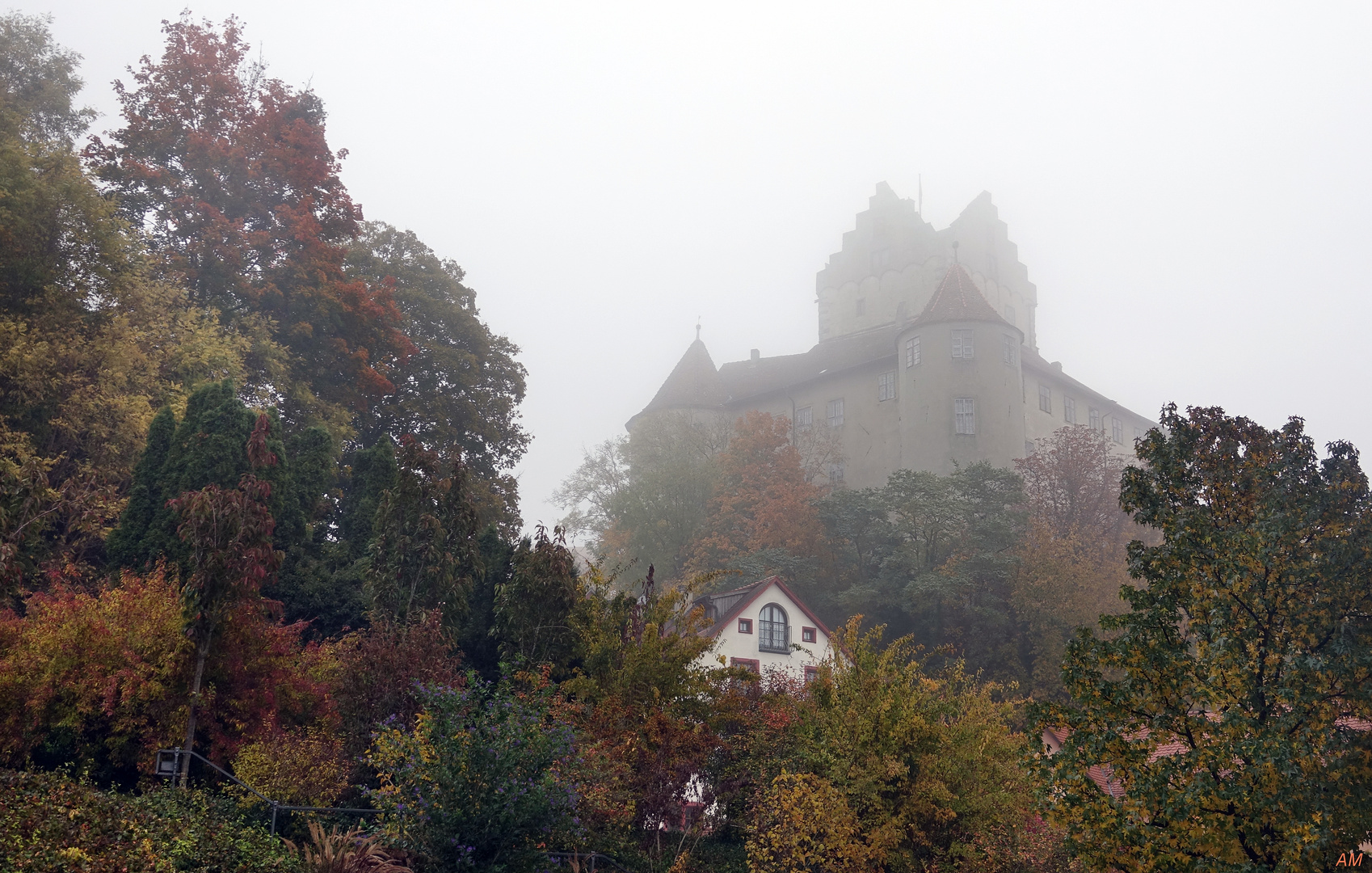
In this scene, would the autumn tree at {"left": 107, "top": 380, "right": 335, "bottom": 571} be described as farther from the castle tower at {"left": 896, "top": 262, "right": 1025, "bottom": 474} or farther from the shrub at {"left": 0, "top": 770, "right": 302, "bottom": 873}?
the castle tower at {"left": 896, "top": 262, "right": 1025, "bottom": 474}

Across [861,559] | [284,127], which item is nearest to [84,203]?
[284,127]

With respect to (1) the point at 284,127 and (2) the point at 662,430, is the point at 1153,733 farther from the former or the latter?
(2) the point at 662,430

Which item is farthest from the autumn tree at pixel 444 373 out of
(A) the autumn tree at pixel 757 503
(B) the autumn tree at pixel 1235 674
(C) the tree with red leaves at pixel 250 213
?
(B) the autumn tree at pixel 1235 674

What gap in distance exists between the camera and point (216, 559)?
16234 millimetres

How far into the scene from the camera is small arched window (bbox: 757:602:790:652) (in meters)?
35.8

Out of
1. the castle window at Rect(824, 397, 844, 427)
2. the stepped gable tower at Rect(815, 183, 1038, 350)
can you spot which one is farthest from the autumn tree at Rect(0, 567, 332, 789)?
the stepped gable tower at Rect(815, 183, 1038, 350)

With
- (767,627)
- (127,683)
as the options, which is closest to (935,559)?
(767,627)

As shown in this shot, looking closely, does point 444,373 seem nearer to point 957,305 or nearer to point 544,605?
point 544,605

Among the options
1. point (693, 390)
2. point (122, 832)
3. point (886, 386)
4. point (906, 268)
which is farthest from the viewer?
point (906, 268)

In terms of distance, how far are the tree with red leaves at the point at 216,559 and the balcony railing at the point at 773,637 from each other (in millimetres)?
20933

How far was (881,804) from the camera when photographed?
17.6 metres

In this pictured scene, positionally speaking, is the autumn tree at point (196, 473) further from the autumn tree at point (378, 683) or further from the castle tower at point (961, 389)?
the castle tower at point (961, 389)

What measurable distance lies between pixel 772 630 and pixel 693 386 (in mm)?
36258

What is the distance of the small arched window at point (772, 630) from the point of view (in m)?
35.8
